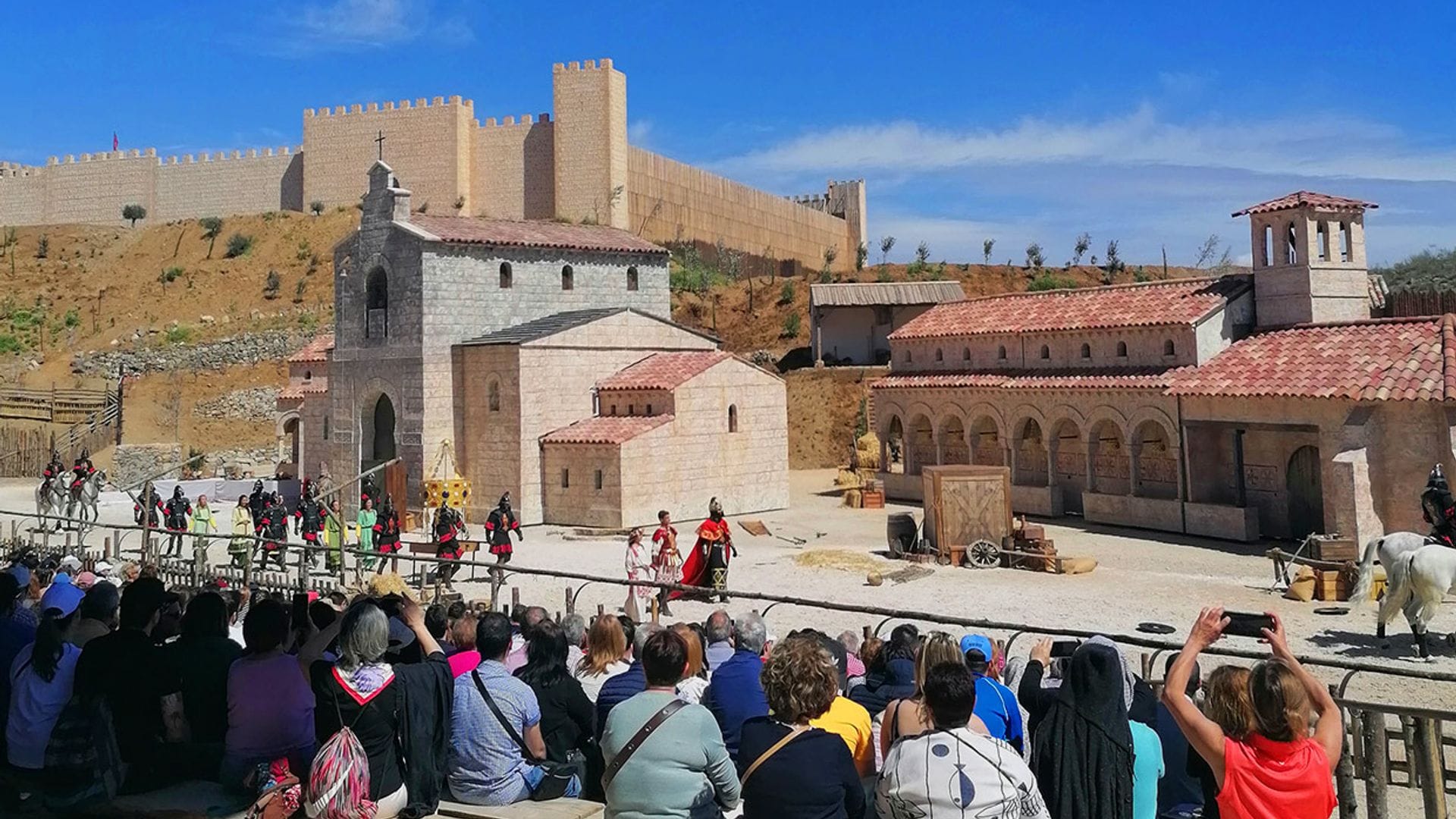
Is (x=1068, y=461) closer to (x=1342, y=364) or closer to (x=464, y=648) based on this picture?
(x=1342, y=364)

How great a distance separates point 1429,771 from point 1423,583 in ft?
26.4

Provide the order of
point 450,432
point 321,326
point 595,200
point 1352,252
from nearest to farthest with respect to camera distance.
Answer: point 1352,252, point 450,432, point 595,200, point 321,326

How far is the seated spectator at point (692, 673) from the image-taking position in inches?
252

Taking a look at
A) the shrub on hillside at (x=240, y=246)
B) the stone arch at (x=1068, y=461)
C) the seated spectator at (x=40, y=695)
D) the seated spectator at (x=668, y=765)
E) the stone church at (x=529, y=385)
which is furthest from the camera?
the shrub on hillside at (x=240, y=246)

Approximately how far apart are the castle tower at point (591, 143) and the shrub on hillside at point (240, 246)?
74.2 ft

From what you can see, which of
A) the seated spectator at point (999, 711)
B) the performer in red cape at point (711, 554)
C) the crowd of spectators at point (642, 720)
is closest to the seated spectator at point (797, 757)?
the crowd of spectators at point (642, 720)

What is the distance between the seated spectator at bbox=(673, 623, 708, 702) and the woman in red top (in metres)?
2.97

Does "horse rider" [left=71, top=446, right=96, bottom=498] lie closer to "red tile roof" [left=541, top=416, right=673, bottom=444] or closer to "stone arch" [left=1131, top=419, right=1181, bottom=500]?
"red tile roof" [left=541, top=416, right=673, bottom=444]

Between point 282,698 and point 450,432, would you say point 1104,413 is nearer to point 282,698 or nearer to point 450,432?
point 450,432

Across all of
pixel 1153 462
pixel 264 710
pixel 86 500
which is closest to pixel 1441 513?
pixel 1153 462

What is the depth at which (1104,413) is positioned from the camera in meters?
25.6

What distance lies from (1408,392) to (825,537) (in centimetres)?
1208

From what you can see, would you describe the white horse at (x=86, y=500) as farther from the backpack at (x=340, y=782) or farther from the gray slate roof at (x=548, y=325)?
the backpack at (x=340, y=782)

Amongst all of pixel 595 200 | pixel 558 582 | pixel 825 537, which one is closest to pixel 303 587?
pixel 558 582
